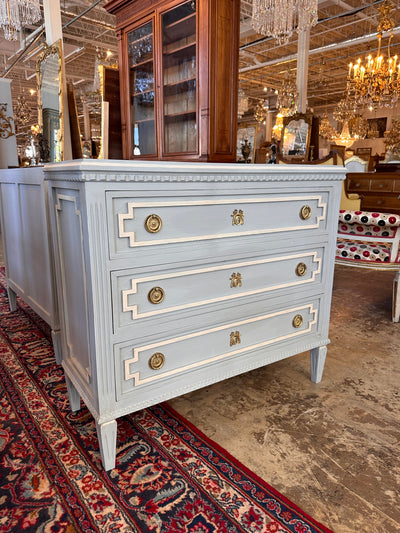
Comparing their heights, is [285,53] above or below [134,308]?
above

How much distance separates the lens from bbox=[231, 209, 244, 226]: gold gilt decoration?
4.74 ft

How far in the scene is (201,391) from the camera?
1.87 m

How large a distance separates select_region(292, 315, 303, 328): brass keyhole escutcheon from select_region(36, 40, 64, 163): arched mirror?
80.1 inches

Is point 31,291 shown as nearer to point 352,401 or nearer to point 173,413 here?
point 173,413

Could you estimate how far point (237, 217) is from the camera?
4.77 ft

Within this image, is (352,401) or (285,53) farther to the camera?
(285,53)

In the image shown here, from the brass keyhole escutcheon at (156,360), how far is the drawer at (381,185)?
5340mm

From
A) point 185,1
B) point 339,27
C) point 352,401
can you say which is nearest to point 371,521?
point 352,401

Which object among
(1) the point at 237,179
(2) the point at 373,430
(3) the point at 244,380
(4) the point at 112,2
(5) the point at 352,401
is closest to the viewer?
(1) the point at 237,179

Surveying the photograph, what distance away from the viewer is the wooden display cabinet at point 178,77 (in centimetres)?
242

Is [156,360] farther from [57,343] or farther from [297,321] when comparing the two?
[57,343]

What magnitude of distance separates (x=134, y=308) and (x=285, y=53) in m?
11.2

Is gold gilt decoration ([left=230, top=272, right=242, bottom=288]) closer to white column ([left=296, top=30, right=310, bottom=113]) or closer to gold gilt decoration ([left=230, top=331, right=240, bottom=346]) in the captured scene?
gold gilt decoration ([left=230, top=331, right=240, bottom=346])

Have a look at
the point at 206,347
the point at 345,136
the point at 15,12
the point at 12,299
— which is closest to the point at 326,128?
the point at 345,136
